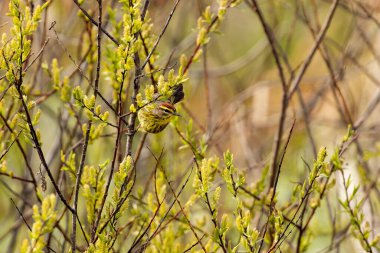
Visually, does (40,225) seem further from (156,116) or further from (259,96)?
(259,96)

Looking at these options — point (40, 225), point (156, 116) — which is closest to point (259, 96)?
point (156, 116)

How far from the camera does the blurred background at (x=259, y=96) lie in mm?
3824

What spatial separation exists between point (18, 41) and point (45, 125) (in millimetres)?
4749

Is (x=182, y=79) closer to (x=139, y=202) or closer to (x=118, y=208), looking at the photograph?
(x=118, y=208)

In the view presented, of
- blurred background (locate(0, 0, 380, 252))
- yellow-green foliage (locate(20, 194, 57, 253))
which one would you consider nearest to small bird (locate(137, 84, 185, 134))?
blurred background (locate(0, 0, 380, 252))

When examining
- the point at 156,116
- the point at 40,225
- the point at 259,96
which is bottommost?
the point at 40,225

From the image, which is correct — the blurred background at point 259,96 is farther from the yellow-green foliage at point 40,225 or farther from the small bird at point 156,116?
the yellow-green foliage at point 40,225

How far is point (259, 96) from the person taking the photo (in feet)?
22.0

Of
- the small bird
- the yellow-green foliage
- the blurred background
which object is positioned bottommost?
the yellow-green foliage

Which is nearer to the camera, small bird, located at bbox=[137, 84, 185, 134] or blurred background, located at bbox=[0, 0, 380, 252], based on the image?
small bird, located at bbox=[137, 84, 185, 134]

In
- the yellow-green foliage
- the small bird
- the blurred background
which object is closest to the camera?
the yellow-green foliage

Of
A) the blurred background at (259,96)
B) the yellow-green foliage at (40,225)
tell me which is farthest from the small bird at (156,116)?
the yellow-green foliage at (40,225)

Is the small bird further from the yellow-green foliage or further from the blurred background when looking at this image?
the yellow-green foliage

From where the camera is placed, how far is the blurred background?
12.5ft
